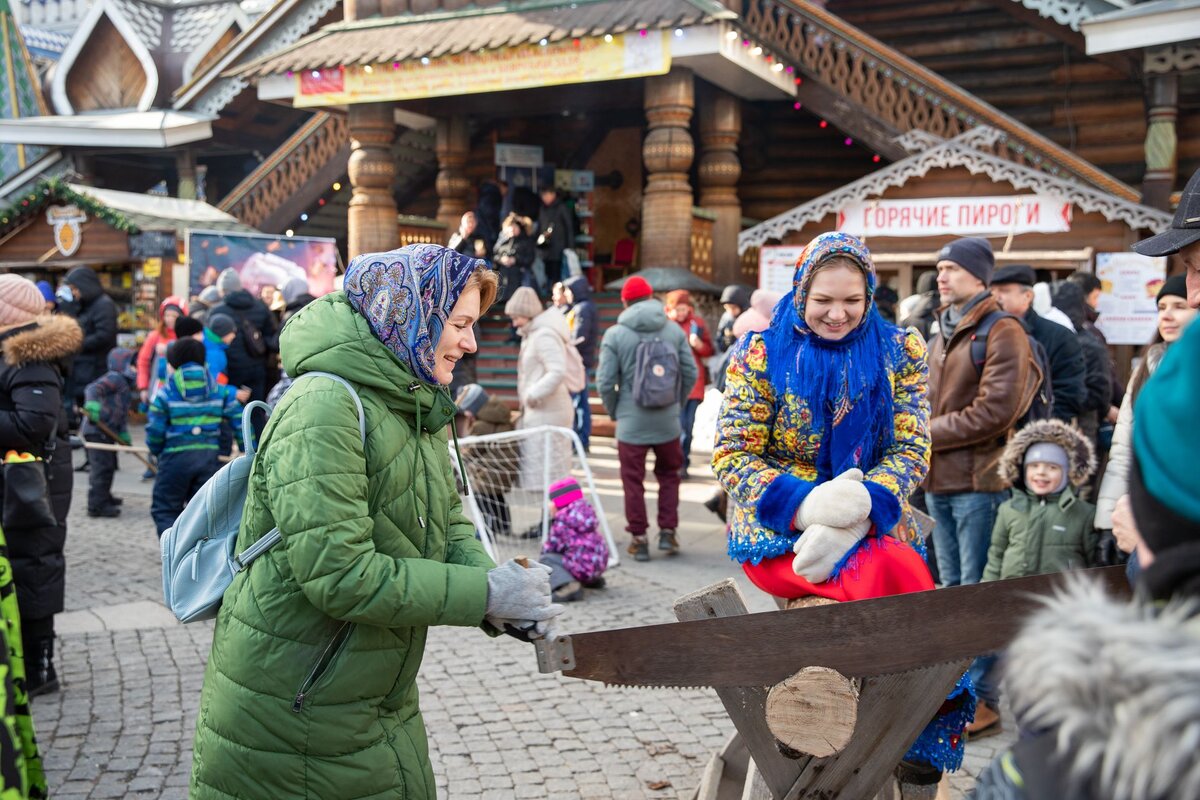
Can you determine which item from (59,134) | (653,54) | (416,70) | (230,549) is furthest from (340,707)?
(59,134)

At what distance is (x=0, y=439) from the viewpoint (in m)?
4.54

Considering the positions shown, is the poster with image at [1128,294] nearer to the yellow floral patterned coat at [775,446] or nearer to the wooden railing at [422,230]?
the yellow floral patterned coat at [775,446]

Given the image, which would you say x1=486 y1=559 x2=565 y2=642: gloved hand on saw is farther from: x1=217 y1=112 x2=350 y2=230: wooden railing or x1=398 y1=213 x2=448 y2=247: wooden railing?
x1=217 y1=112 x2=350 y2=230: wooden railing

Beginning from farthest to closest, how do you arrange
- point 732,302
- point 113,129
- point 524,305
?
1. point 113,129
2. point 732,302
3. point 524,305

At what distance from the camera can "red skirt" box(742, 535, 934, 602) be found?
9.41ft

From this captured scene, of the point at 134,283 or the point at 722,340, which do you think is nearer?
the point at 722,340

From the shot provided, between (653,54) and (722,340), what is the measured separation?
3.83 meters

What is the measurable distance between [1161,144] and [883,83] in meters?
3.52

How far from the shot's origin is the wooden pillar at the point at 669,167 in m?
13.0

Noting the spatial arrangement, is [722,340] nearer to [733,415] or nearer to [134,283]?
[733,415]

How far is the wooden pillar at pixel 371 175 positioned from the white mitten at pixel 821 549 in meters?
13.0

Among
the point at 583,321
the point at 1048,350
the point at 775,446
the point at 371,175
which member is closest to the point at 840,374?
the point at 775,446

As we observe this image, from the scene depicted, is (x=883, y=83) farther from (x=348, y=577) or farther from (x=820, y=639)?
(x=348, y=577)

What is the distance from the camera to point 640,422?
770cm
